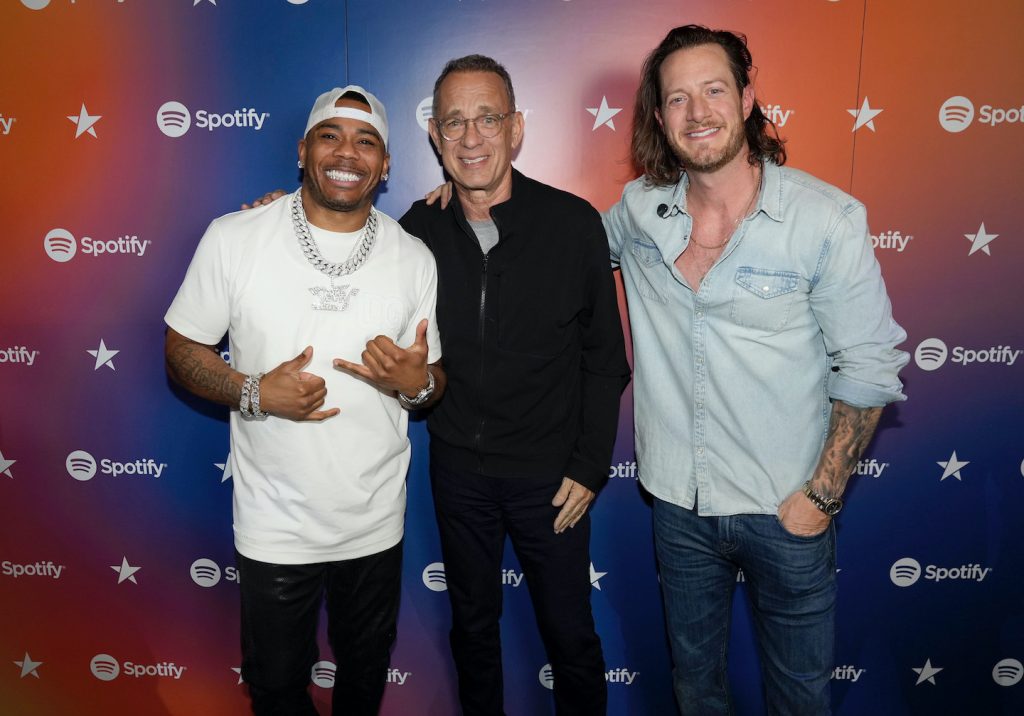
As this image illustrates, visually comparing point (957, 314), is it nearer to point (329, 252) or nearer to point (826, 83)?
point (826, 83)

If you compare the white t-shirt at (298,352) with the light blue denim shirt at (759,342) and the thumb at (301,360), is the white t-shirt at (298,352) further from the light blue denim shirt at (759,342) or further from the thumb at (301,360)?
the light blue denim shirt at (759,342)

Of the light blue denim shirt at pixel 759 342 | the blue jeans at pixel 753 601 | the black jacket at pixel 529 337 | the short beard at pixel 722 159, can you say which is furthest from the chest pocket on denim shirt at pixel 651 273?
the blue jeans at pixel 753 601

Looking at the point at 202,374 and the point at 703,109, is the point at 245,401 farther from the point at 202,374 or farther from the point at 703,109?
the point at 703,109

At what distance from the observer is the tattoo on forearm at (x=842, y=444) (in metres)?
1.75

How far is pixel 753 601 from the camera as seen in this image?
1955mm

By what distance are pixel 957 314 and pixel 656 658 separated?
1.73m

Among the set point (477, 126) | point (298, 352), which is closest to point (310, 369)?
point (298, 352)

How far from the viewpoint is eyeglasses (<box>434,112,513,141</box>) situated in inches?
79.8

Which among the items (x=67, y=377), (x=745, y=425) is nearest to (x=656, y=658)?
(x=745, y=425)

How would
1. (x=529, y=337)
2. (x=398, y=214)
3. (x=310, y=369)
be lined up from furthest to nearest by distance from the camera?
(x=398, y=214) → (x=529, y=337) → (x=310, y=369)

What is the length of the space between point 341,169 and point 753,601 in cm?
173

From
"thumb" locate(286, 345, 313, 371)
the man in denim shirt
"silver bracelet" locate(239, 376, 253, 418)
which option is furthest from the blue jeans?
"silver bracelet" locate(239, 376, 253, 418)

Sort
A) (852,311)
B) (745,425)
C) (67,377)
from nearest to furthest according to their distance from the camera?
(852,311) → (745,425) → (67,377)

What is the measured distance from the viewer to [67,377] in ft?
8.37
